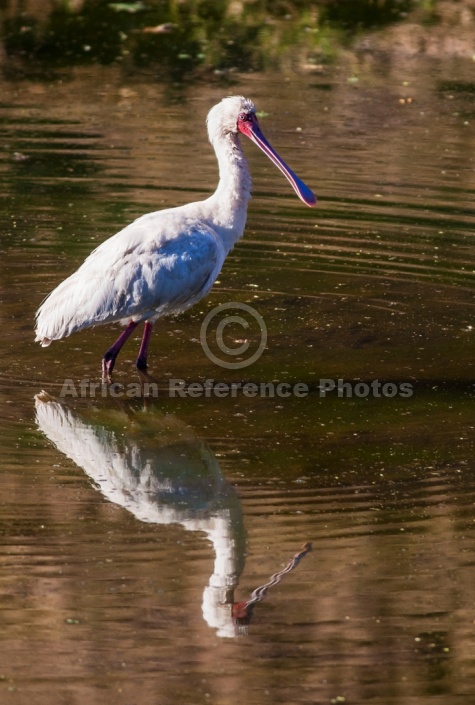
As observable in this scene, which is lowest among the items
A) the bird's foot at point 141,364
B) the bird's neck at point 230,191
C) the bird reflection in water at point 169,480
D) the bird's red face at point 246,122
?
the bird's foot at point 141,364

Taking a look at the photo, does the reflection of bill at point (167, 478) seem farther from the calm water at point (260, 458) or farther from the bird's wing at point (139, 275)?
the bird's wing at point (139, 275)

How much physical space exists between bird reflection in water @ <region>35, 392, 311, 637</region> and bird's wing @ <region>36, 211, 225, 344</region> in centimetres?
85

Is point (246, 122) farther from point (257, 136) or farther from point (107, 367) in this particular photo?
point (107, 367)

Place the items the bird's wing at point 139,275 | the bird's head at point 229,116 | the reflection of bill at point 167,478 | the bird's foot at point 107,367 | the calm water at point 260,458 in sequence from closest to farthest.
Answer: the calm water at point 260,458 < the reflection of bill at point 167,478 < the bird's wing at point 139,275 < the bird's foot at point 107,367 < the bird's head at point 229,116

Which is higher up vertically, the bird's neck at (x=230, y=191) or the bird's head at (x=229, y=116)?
the bird's head at (x=229, y=116)

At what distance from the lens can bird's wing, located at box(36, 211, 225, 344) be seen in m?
10.8

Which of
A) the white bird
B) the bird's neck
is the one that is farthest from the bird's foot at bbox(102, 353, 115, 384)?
the bird's neck

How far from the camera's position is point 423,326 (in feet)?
39.8

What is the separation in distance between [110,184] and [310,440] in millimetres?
6919

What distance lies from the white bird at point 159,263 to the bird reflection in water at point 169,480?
848 millimetres

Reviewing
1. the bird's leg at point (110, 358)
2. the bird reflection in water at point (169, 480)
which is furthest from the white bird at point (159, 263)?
the bird reflection in water at point (169, 480)

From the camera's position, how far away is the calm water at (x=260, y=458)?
23.0ft

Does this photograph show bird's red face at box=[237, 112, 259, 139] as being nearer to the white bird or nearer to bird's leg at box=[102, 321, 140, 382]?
the white bird

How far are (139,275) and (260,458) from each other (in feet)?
7.04
